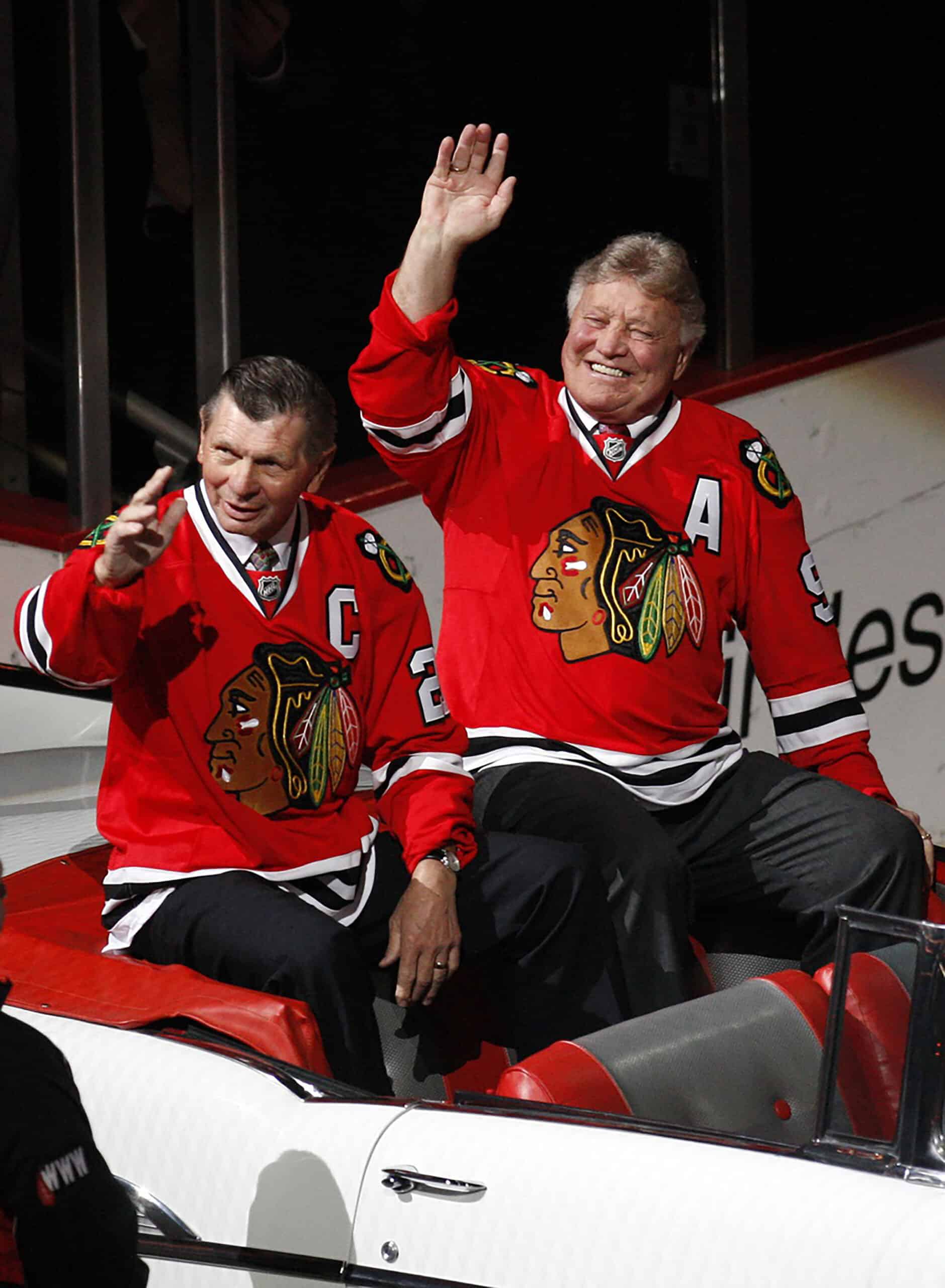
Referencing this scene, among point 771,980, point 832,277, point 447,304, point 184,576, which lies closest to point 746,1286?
point 771,980

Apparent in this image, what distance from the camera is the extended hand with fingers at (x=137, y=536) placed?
1.96m

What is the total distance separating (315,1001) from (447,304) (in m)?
1.02

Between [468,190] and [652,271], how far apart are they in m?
0.35

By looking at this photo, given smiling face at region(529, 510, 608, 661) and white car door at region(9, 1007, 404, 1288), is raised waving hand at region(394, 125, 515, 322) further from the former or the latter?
white car door at region(9, 1007, 404, 1288)

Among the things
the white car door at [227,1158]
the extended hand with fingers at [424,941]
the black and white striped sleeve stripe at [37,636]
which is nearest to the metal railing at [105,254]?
the black and white striped sleeve stripe at [37,636]

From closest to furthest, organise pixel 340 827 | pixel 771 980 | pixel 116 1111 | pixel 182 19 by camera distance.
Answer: pixel 116 1111
pixel 771 980
pixel 340 827
pixel 182 19

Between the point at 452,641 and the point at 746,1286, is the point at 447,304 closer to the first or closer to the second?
the point at 452,641

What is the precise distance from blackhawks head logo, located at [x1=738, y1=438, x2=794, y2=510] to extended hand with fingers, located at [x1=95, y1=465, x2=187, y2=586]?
1.03 metres

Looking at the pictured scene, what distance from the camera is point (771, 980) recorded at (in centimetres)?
191

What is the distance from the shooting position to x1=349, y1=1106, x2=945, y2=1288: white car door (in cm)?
142

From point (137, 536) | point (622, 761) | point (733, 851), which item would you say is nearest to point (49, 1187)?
point (137, 536)

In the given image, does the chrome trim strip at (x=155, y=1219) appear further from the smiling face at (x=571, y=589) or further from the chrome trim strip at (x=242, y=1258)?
the smiling face at (x=571, y=589)

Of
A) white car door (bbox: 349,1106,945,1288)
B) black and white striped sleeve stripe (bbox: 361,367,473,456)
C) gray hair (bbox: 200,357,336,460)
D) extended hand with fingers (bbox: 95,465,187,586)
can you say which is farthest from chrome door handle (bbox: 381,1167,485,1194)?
black and white striped sleeve stripe (bbox: 361,367,473,456)

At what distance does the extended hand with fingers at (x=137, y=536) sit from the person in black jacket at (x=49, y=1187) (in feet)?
2.62
